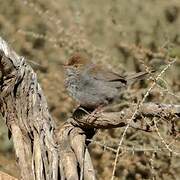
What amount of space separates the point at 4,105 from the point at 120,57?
14.1 ft

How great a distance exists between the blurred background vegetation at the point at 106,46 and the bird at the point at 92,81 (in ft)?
0.96

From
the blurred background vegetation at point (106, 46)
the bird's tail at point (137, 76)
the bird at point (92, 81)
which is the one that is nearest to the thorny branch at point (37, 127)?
the bird at point (92, 81)

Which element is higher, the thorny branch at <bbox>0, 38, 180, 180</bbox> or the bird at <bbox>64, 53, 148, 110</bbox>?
the bird at <bbox>64, 53, 148, 110</bbox>

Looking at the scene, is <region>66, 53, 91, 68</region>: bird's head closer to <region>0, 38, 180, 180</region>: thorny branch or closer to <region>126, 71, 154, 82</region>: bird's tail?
<region>126, 71, 154, 82</region>: bird's tail

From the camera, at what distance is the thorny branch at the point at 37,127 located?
4.82 meters

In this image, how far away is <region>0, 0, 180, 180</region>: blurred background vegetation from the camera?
21.7ft

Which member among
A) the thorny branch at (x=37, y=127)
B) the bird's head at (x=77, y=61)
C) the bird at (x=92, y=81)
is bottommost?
the thorny branch at (x=37, y=127)

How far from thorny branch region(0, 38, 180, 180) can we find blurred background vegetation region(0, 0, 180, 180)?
0.63 meters

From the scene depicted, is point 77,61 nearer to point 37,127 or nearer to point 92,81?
point 92,81

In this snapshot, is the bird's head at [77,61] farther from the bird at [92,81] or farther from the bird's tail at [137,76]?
the bird's tail at [137,76]

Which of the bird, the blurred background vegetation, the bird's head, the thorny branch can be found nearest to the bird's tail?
the bird

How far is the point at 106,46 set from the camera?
9633 millimetres

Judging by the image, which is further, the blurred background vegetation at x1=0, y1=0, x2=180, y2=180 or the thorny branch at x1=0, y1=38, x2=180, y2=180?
the blurred background vegetation at x1=0, y1=0, x2=180, y2=180

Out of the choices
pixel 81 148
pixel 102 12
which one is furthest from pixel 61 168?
pixel 102 12
